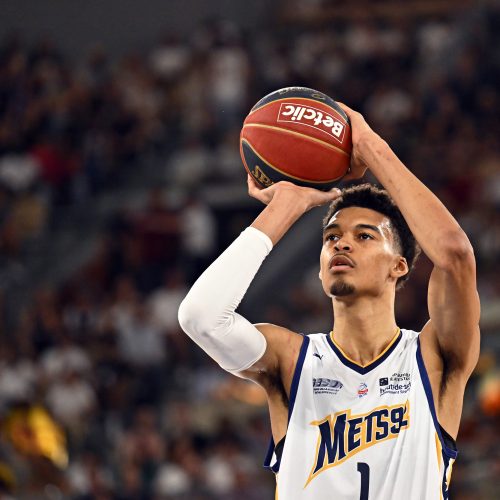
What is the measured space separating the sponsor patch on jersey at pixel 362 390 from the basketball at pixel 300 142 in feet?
2.62

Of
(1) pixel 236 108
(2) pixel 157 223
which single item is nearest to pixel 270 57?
(1) pixel 236 108

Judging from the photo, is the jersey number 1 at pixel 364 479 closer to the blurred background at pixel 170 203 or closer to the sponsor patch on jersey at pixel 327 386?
the sponsor patch on jersey at pixel 327 386

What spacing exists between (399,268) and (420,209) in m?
0.49

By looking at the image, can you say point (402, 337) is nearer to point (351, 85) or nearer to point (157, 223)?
point (157, 223)

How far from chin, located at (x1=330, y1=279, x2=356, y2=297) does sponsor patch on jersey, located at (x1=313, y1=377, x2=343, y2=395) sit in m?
0.33

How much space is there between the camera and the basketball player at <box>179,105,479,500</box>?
3.94 metres

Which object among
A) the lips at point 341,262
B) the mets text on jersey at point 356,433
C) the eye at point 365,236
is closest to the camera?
the mets text on jersey at point 356,433

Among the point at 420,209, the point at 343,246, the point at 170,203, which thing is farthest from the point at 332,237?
the point at 170,203

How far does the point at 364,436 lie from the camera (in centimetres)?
402

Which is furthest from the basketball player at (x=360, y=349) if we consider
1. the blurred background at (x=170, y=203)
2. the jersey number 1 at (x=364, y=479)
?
the blurred background at (x=170, y=203)

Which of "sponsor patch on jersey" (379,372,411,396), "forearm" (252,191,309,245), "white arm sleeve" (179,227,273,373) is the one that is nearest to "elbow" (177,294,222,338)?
"white arm sleeve" (179,227,273,373)

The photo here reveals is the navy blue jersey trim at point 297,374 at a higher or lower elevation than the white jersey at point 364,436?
higher

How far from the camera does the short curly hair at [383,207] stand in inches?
176

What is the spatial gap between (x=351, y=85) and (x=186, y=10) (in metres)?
4.73
